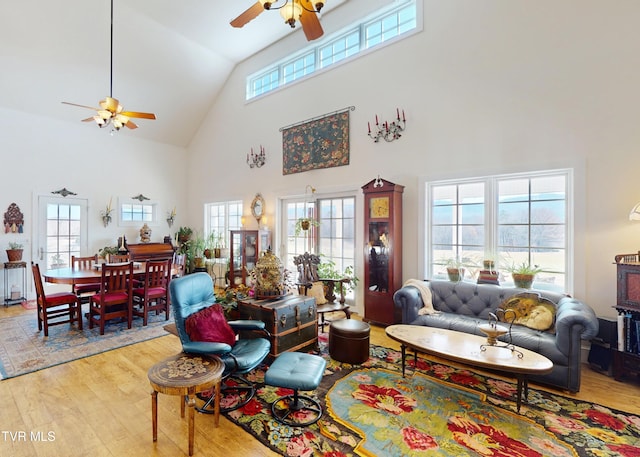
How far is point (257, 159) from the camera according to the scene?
672 cm

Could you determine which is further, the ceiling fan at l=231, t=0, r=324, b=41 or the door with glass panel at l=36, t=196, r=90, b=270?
the door with glass panel at l=36, t=196, r=90, b=270

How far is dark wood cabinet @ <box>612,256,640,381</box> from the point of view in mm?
2746

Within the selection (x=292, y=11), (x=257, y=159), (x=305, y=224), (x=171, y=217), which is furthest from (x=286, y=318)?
(x=171, y=217)

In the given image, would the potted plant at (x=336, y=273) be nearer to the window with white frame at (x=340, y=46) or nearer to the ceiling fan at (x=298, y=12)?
the ceiling fan at (x=298, y=12)

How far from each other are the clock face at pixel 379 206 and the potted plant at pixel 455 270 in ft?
3.64

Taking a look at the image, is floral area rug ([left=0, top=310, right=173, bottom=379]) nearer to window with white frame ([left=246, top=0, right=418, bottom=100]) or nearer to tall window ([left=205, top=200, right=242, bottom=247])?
tall window ([left=205, top=200, right=242, bottom=247])

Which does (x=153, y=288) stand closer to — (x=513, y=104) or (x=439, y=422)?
(x=439, y=422)

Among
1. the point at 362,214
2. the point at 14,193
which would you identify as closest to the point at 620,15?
the point at 362,214

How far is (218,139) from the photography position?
775cm

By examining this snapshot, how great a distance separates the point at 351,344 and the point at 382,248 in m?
1.74

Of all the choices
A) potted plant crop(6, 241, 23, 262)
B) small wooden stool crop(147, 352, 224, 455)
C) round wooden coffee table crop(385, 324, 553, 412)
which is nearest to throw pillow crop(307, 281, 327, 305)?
round wooden coffee table crop(385, 324, 553, 412)

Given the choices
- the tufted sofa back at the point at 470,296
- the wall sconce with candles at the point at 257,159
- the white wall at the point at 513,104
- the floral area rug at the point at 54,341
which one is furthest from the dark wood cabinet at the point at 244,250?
the tufted sofa back at the point at 470,296

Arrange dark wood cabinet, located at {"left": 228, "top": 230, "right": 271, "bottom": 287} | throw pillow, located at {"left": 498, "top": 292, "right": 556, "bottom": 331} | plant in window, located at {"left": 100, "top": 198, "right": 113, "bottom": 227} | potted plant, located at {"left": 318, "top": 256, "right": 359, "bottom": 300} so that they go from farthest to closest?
plant in window, located at {"left": 100, "top": 198, "right": 113, "bottom": 227} < dark wood cabinet, located at {"left": 228, "top": 230, "right": 271, "bottom": 287} < potted plant, located at {"left": 318, "top": 256, "right": 359, "bottom": 300} < throw pillow, located at {"left": 498, "top": 292, "right": 556, "bottom": 331}

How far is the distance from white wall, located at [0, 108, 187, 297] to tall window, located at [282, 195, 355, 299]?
4.09 meters
